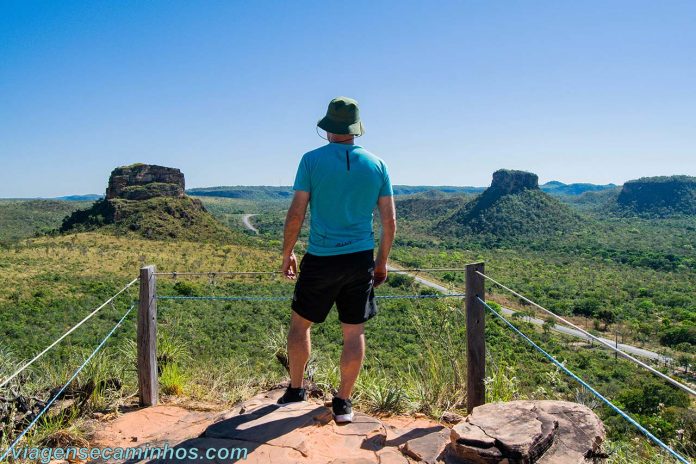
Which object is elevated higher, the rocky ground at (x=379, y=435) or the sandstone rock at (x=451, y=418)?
the rocky ground at (x=379, y=435)

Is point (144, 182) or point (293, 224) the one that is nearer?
point (293, 224)

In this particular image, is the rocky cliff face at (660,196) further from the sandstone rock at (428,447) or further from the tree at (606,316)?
the sandstone rock at (428,447)

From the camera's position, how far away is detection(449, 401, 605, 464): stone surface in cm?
230

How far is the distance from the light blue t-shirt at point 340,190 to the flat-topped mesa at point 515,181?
336 ft

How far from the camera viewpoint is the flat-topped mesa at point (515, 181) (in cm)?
9988

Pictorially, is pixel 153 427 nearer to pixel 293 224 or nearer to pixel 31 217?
pixel 293 224

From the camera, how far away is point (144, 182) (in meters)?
60.0

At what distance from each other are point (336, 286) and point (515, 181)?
10356cm

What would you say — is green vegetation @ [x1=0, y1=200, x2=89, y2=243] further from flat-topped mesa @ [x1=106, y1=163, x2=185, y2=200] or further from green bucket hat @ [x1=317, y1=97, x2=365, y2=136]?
green bucket hat @ [x1=317, y1=97, x2=365, y2=136]

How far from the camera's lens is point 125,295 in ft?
91.1

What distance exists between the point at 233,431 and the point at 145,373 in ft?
3.62

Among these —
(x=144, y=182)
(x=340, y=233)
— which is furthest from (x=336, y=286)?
(x=144, y=182)

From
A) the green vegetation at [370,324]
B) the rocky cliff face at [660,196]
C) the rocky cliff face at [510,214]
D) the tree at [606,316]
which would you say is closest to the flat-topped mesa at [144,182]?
the green vegetation at [370,324]

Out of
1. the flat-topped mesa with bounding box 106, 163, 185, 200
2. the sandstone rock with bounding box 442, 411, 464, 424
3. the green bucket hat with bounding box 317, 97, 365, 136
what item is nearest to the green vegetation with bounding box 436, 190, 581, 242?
the flat-topped mesa with bounding box 106, 163, 185, 200
